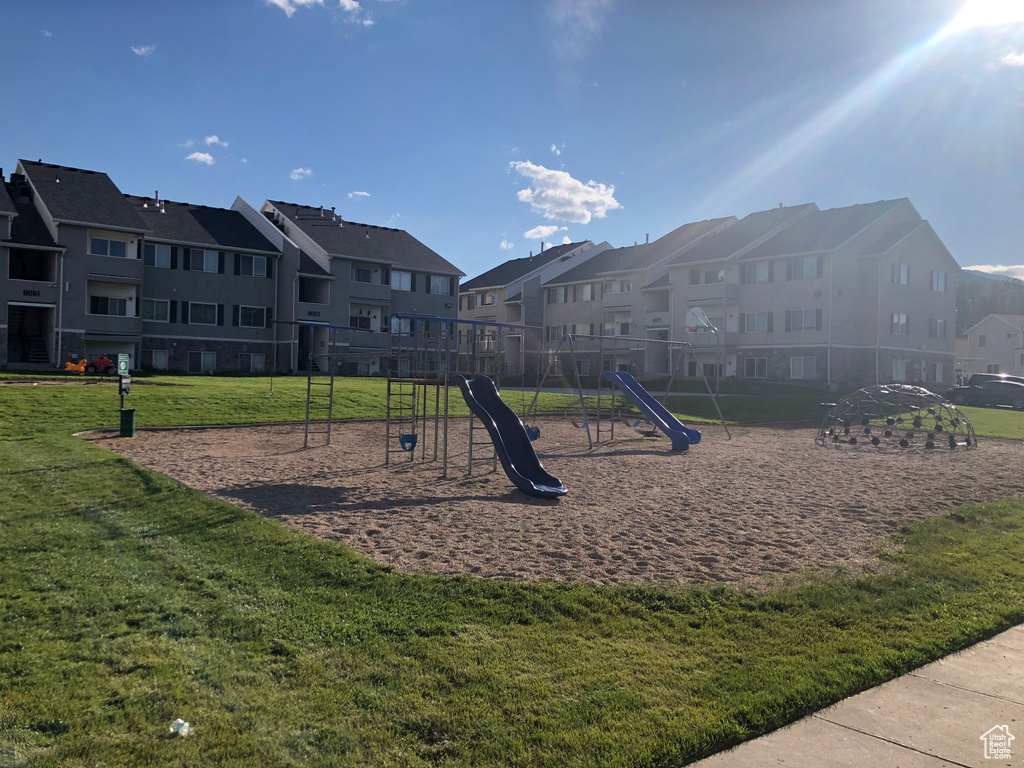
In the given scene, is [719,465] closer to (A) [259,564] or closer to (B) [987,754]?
(A) [259,564]

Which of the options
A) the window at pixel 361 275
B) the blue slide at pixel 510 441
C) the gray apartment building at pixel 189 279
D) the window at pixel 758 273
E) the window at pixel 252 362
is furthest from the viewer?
the window at pixel 361 275

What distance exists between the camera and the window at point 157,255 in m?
46.4

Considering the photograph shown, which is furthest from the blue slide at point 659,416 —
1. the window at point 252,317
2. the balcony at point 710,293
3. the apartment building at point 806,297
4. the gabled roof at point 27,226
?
the gabled roof at point 27,226

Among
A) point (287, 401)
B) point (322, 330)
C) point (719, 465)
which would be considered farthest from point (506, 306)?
point (719, 465)

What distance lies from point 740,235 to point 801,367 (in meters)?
12.0

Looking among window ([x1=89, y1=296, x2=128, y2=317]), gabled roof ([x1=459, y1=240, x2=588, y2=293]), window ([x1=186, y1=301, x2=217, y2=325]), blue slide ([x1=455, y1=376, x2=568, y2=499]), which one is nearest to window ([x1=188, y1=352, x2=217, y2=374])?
window ([x1=186, y1=301, x2=217, y2=325])

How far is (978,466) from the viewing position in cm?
1686

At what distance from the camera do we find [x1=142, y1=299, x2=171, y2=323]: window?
46094 mm

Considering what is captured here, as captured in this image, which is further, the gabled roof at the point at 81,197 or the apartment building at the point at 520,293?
the apartment building at the point at 520,293

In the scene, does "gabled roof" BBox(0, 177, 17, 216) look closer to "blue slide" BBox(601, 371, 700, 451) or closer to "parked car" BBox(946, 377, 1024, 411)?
"blue slide" BBox(601, 371, 700, 451)

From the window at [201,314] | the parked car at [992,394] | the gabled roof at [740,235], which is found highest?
the gabled roof at [740,235]

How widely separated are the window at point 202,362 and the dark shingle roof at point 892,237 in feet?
140

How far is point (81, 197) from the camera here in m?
44.2

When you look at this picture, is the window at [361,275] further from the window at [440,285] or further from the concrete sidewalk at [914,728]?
the concrete sidewalk at [914,728]
